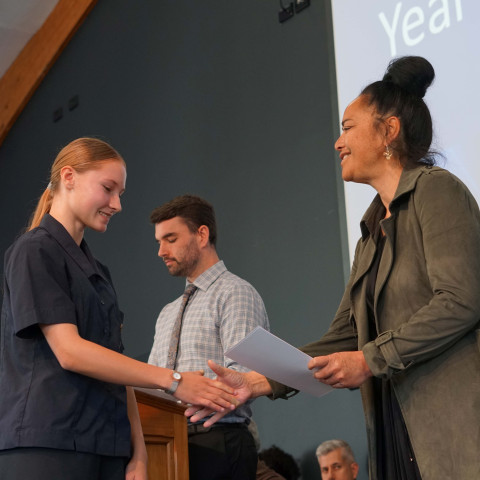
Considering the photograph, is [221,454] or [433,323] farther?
[221,454]

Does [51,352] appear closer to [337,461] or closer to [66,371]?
[66,371]

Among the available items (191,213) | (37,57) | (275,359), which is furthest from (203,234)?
(37,57)

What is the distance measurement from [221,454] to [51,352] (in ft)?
3.18

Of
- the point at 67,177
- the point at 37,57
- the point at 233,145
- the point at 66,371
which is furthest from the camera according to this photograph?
the point at 37,57

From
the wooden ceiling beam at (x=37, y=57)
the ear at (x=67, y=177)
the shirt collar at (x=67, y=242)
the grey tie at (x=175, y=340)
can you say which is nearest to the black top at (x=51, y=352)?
the shirt collar at (x=67, y=242)

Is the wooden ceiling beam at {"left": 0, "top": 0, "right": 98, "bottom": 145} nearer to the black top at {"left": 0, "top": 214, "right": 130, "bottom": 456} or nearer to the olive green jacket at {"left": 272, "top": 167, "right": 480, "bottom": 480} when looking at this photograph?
the black top at {"left": 0, "top": 214, "right": 130, "bottom": 456}

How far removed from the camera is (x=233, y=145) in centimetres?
482

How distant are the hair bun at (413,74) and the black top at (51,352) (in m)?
0.92

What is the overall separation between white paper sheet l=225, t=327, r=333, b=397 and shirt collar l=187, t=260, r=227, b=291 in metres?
1.13

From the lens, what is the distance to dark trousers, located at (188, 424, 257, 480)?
2453 mm

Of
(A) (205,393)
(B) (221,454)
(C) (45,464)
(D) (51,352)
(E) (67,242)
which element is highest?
(E) (67,242)

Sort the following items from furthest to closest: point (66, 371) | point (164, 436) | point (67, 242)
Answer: point (164, 436), point (67, 242), point (66, 371)

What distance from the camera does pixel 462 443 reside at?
155cm

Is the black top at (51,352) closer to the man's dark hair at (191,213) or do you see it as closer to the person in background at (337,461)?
the man's dark hair at (191,213)
